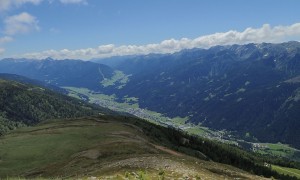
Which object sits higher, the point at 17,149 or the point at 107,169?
the point at 107,169

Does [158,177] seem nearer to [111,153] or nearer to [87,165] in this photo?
[87,165]

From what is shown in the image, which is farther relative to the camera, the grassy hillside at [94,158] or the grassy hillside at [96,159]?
the grassy hillside at [94,158]

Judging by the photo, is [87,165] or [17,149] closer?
[87,165]

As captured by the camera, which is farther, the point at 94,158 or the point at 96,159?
the point at 94,158

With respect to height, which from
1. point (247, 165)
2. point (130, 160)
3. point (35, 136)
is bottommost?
point (247, 165)

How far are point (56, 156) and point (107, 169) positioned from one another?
106 feet

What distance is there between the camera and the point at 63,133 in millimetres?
103312

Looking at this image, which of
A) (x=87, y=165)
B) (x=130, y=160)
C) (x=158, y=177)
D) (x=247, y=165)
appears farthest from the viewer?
(x=247, y=165)

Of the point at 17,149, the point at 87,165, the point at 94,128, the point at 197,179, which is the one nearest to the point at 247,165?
the point at 94,128

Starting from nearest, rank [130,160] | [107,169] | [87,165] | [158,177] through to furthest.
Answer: [158,177] < [107,169] < [130,160] < [87,165]

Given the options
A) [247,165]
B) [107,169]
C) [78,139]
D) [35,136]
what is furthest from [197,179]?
[247,165]

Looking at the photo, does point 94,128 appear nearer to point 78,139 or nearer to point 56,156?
point 78,139

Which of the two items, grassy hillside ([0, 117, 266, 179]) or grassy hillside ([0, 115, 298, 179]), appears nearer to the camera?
grassy hillside ([0, 115, 298, 179])

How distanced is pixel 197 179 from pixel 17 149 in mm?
60559
